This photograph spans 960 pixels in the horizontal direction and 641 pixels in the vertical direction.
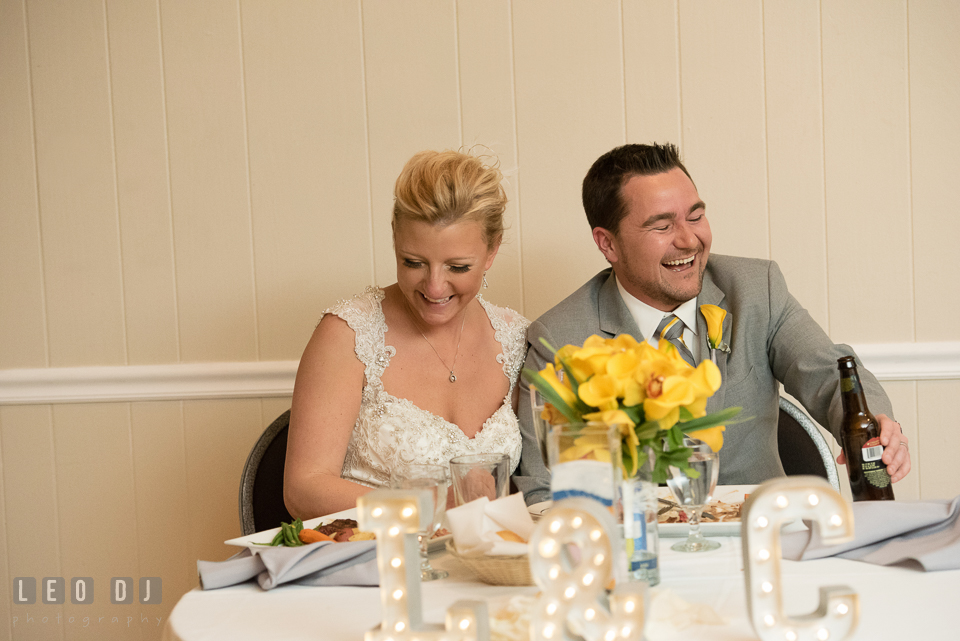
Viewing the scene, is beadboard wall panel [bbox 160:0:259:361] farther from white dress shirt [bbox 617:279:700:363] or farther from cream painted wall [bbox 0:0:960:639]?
white dress shirt [bbox 617:279:700:363]

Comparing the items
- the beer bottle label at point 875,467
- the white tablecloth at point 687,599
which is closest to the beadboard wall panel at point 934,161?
the beer bottle label at point 875,467

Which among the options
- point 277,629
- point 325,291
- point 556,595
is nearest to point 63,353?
point 325,291

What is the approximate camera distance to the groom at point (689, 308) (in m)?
2.03

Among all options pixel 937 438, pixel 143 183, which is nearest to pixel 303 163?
pixel 143 183

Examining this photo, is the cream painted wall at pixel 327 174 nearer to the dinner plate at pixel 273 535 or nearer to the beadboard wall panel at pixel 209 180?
the beadboard wall panel at pixel 209 180

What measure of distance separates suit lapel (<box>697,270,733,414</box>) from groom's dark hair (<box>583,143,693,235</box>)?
300 millimetres

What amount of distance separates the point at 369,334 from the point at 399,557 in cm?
130

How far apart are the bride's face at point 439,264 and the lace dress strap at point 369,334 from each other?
0.12 m

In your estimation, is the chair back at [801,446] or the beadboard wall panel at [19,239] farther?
the beadboard wall panel at [19,239]

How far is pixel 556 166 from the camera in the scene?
8.15 ft

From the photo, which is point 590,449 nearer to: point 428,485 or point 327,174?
point 428,485

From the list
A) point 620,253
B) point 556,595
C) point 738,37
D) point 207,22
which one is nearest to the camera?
point 556,595

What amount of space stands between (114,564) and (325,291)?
1197mm

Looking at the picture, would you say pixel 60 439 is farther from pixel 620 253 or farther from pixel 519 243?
pixel 620 253
